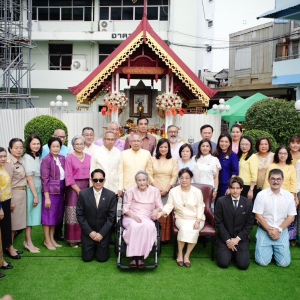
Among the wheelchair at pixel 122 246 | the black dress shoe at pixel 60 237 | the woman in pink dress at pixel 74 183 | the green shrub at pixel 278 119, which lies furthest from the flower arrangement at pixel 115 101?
the wheelchair at pixel 122 246

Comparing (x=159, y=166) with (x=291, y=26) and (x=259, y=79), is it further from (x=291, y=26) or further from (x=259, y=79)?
(x=259, y=79)

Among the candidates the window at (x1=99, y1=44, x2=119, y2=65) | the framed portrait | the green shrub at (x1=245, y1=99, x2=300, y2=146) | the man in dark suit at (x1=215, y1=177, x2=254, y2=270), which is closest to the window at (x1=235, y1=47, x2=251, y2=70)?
the window at (x1=99, y1=44, x2=119, y2=65)

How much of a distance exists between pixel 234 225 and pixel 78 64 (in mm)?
15775

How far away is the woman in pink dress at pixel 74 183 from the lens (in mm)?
5148

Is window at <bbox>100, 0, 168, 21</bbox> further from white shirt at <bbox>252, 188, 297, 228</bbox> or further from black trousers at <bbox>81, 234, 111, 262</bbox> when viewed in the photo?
black trousers at <bbox>81, 234, 111, 262</bbox>

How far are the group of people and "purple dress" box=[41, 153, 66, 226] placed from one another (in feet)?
0.04

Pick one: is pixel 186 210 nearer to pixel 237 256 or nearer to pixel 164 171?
pixel 164 171

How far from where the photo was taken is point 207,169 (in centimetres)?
539

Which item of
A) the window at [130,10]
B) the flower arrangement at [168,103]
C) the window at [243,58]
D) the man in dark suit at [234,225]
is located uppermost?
the window at [130,10]

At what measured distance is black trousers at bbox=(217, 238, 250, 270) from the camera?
463 centimetres

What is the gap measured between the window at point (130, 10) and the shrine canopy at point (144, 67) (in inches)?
398

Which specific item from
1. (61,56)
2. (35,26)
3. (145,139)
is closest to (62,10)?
(35,26)

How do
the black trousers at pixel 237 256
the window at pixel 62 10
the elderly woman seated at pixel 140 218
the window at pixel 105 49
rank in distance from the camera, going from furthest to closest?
1. the window at pixel 105 49
2. the window at pixel 62 10
3. the black trousers at pixel 237 256
4. the elderly woman seated at pixel 140 218

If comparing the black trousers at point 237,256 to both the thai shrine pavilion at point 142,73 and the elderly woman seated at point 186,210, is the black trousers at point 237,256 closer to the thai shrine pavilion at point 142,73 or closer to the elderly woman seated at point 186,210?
the elderly woman seated at point 186,210
